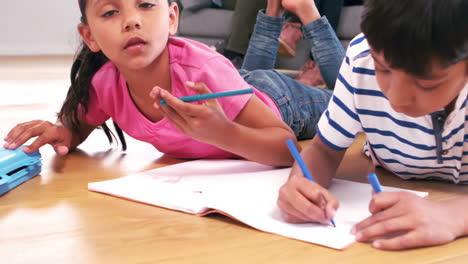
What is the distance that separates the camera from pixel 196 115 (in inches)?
33.5

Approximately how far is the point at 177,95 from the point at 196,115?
0.61 ft

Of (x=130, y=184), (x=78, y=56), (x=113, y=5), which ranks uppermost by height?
(x=113, y=5)

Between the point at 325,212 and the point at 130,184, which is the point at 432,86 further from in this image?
the point at 130,184

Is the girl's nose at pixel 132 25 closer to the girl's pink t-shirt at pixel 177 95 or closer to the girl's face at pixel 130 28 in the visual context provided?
the girl's face at pixel 130 28

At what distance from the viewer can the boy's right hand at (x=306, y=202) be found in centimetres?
66

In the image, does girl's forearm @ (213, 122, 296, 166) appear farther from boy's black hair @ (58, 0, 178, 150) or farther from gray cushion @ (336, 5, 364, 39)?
gray cushion @ (336, 5, 364, 39)

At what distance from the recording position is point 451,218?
0.65 metres

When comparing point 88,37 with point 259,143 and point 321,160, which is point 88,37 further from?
point 321,160

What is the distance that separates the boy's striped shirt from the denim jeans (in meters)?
0.34

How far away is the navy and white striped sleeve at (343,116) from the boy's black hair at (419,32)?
247 millimetres

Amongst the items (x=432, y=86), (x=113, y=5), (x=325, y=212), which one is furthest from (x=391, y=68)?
(x=113, y=5)

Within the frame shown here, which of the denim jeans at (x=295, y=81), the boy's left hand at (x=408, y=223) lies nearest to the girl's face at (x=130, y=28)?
the denim jeans at (x=295, y=81)

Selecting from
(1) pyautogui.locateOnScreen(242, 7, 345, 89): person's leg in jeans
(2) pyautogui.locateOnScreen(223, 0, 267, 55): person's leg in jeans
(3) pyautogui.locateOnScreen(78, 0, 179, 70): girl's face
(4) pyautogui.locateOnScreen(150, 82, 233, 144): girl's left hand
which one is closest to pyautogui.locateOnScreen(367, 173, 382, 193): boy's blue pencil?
(4) pyautogui.locateOnScreen(150, 82, 233, 144): girl's left hand

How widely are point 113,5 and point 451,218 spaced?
64 cm
